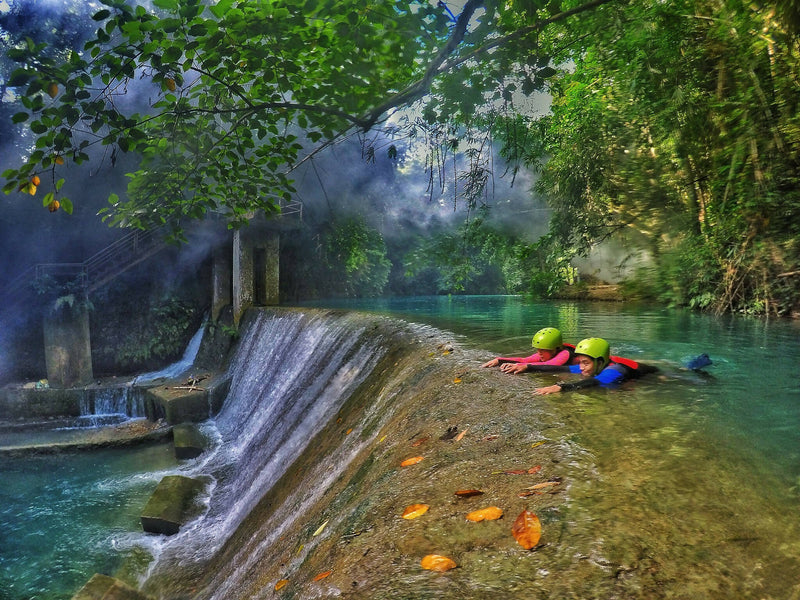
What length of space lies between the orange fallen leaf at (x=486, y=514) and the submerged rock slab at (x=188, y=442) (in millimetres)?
7862

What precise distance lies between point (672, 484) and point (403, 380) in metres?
2.99

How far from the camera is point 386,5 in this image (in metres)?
2.66

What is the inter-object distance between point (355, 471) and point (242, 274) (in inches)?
446

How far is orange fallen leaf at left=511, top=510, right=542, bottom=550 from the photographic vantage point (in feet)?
5.28

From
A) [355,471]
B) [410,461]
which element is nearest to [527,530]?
[410,461]

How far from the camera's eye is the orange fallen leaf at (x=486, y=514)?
1801 mm

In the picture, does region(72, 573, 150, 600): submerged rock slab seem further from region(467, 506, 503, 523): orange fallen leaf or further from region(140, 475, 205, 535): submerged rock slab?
region(467, 506, 503, 523): orange fallen leaf

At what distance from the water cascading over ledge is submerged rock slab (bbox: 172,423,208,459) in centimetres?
36

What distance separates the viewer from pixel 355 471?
3.23m

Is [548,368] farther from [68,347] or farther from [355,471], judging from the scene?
[68,347]

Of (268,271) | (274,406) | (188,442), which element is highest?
(268,271)

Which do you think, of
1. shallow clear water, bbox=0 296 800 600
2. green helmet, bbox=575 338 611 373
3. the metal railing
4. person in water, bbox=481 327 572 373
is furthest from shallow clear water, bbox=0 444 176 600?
green helmet, bbox=575 338 611 373

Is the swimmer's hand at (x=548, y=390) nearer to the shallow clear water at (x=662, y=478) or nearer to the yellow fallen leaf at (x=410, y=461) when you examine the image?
the shallow clear water at (x=662, y=478)

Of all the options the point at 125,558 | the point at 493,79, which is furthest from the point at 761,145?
the point at 125,558
